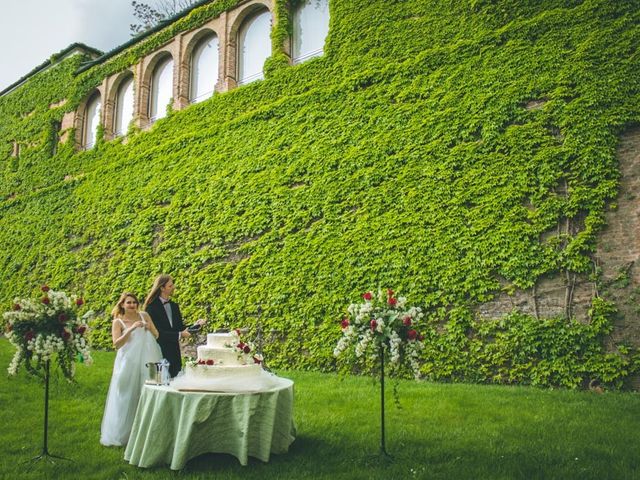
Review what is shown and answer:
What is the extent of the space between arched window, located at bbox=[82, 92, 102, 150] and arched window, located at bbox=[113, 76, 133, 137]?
94cm

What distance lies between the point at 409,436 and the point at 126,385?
3377 mm

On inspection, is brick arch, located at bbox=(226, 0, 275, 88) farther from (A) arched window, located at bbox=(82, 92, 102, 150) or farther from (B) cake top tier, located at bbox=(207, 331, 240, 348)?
(B) cake top tier, located at bbox=(207, 331, 240, 348)

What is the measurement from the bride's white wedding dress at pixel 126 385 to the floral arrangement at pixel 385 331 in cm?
251

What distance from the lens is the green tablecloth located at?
4609mm

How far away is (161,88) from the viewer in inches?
683

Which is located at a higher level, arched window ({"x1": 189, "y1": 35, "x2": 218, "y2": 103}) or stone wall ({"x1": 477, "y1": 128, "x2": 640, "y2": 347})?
arched window ({"x1": 189, "y1": 35, "x2": 218, "y2": 103})

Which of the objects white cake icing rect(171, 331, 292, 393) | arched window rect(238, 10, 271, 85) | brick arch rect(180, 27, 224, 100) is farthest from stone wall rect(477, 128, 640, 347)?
brick arch rect(180, 27, 224, 100)

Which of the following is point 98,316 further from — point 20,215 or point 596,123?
point 596,123

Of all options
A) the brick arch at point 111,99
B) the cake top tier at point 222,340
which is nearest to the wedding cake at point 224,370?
the cake top tier at point 222,340

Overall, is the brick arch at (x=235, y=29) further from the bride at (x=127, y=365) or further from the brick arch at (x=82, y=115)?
the bride at (x=127, y=365)

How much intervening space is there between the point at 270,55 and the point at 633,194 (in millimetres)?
10305

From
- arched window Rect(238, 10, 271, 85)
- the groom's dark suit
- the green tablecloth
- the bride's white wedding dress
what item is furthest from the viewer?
arched window Rect(238, 10, 271, 85)

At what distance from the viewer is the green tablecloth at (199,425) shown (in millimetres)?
4609

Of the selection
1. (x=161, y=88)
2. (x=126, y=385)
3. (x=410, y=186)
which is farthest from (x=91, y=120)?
(x=126, y=385)
